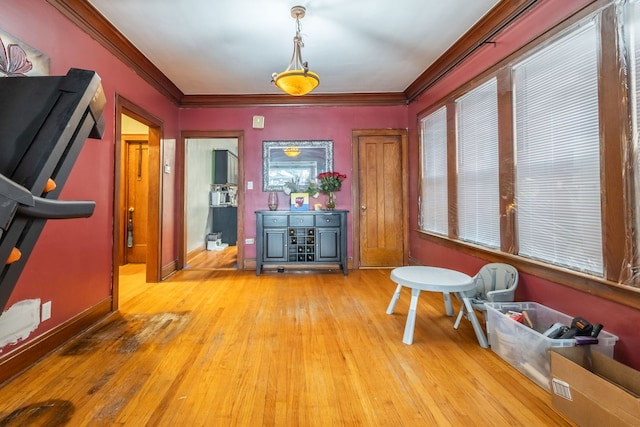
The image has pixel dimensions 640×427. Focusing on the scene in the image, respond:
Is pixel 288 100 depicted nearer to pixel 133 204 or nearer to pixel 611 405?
pixel 133 204

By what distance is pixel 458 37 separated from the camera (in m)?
2.79

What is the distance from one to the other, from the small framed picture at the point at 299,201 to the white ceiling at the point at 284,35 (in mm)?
1516

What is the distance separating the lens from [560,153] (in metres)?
1.88

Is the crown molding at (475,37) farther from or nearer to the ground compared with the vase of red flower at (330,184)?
farther from the ground

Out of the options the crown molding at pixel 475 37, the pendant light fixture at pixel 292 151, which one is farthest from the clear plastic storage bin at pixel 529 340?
the pendant light fixture at pixel 292 151

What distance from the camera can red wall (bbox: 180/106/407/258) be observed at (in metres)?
4.30

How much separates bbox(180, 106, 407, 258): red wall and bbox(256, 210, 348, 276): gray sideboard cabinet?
1.33 ft

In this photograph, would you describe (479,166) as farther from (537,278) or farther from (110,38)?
(110,38)

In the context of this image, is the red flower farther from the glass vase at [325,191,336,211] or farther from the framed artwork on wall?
the framed artwork on wall

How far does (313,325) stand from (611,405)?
1692 millimetres

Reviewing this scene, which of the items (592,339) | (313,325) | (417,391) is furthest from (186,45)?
(592,339)

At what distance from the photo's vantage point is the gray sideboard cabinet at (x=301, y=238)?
3.93 m

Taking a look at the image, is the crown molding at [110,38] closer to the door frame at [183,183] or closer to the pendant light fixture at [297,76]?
the door frame at [183,183]

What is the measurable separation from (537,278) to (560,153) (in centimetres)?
85
